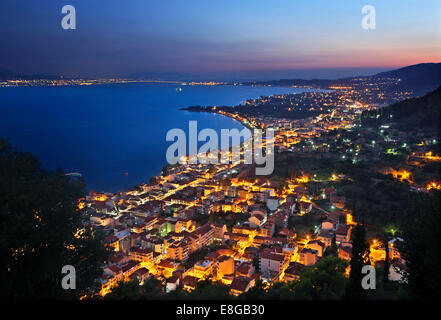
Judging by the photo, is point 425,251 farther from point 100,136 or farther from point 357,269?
point 100,136

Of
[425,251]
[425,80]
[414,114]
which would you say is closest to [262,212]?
[425,251]

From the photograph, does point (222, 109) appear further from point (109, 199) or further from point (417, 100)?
point (109, 199)

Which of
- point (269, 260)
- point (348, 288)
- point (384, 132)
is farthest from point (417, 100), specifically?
point (348, 288)

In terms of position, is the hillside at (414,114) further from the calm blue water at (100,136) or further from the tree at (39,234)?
the tree at (39,234)

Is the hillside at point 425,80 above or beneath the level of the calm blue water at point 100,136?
above

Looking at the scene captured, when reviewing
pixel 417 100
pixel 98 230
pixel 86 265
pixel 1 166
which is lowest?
pixel 86 265

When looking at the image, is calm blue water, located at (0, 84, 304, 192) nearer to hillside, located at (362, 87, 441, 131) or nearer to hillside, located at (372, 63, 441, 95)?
hillside, located at (362, 87, 441, 131)

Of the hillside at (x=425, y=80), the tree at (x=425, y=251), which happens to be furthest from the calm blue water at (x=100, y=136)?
the hillside at (x=425, y=80)

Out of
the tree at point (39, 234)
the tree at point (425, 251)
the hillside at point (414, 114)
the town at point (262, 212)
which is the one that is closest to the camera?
the tree at point (39, 234)
